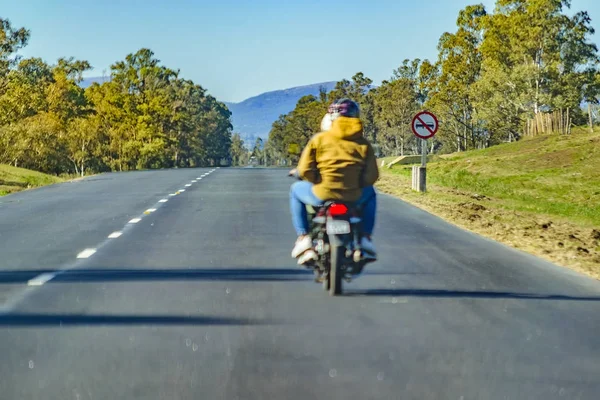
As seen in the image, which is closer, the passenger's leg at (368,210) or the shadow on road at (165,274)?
the passenger's leg at (368,210)

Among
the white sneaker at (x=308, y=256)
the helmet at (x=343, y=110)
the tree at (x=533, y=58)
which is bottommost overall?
the white sneaker at (x=308, y=256)

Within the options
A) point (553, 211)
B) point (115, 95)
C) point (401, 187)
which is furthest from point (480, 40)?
point (553, 211)

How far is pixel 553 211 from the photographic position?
71.1 feet

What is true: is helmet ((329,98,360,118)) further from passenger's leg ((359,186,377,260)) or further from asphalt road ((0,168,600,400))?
asphalt road ((0,168,600,400))

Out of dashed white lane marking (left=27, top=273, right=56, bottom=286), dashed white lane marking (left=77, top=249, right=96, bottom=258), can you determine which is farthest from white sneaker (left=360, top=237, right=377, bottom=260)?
dashed white lane marking (left=77, top=249, right=96, bottom=258)

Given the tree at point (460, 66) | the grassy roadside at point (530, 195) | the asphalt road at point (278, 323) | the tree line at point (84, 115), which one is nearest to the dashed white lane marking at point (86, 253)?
the asphalt road at point (278, 323)

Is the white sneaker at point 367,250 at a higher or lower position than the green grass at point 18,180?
higher

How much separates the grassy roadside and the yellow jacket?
345 centimetres

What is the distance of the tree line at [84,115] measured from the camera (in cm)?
4560

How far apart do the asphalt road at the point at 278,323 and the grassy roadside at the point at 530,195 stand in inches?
50.6

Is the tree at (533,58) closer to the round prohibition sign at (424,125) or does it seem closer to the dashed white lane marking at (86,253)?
the round prohibition sign at (424,125)

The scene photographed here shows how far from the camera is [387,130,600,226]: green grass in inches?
914

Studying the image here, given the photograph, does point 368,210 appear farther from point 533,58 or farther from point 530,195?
point 533,58

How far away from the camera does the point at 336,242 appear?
8.42 metres
